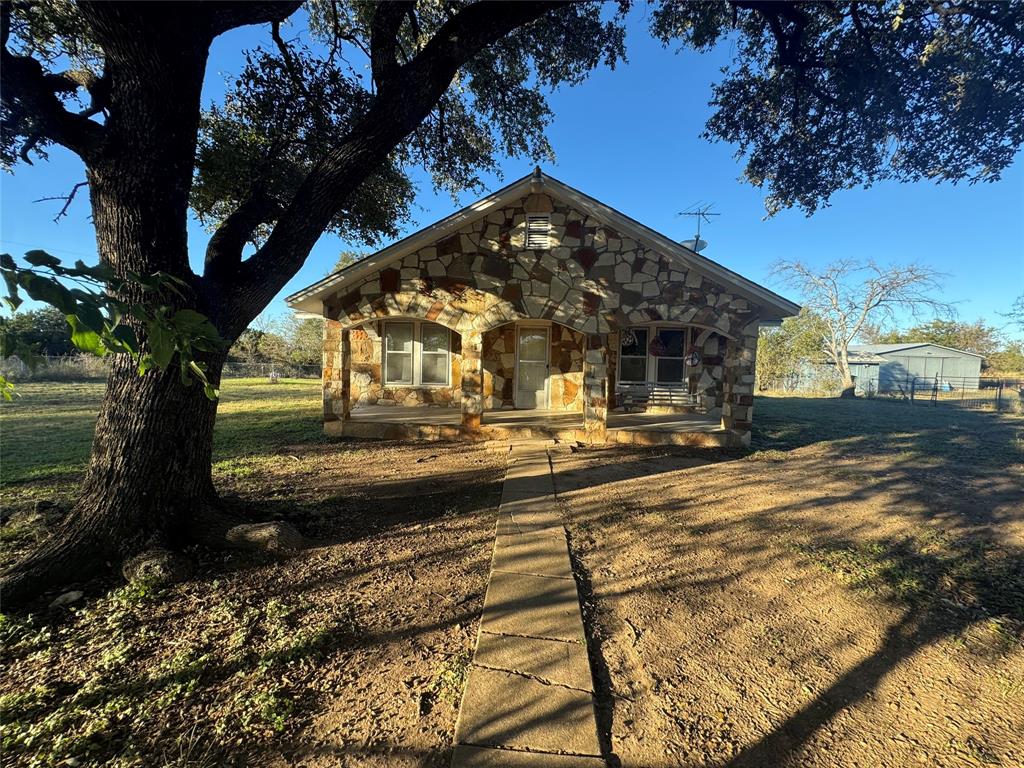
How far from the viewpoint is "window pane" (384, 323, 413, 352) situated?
420 inches

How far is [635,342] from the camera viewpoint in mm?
11227

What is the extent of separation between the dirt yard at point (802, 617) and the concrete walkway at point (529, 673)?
0.15m

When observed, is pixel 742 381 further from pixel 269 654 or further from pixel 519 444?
pixel 269 654

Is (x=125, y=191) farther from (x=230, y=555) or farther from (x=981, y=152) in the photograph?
(x=981, y=152)

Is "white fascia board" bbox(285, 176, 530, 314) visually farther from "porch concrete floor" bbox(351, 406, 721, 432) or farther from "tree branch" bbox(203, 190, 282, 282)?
"tree branch" bbox(203, 190, 282, 282)

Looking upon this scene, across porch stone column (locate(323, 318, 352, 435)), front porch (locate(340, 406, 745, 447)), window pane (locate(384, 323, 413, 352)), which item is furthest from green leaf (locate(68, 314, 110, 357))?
window pane (locate(384, 323, 413, 352))

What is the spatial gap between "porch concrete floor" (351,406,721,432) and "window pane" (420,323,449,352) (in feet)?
4.99

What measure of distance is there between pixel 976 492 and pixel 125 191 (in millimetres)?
9765

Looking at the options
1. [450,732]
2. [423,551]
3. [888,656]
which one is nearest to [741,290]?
[888,656]

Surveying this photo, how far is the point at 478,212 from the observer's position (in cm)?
784

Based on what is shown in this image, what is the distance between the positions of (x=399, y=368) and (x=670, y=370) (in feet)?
23.4

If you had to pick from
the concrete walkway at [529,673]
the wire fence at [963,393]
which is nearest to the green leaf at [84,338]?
the concrete walkway at [529,673]

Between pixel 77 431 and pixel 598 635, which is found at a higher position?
pixel 77 431

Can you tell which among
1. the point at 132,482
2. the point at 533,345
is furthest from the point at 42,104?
the point at 533,345
